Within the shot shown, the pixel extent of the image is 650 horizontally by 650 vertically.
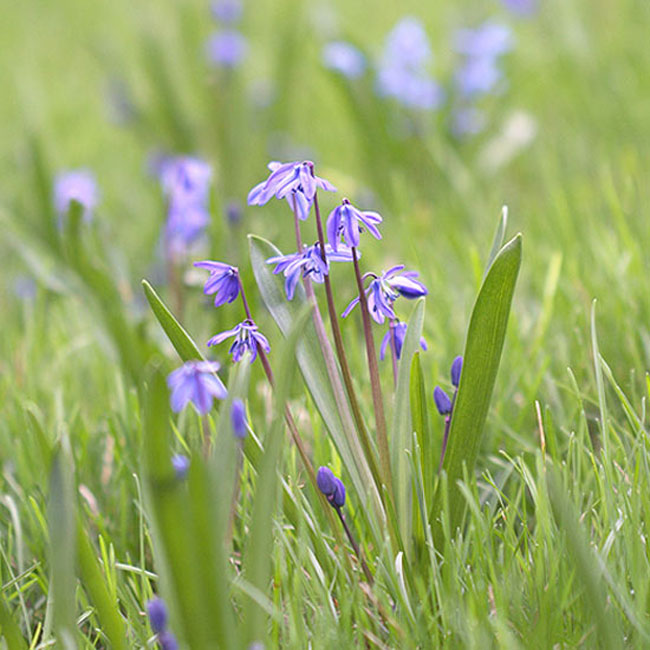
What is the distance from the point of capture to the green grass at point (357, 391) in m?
1.01

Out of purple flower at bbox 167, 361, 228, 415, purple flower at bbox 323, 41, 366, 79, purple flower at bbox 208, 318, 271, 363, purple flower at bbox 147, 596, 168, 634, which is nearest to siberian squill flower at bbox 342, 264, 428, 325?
purple flower at bbox 208, 318, 271, 363

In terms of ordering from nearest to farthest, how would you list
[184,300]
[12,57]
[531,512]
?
1. [531,512]
2. [184,300]
3. [12,57]

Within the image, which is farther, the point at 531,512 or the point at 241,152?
the point at 241,152

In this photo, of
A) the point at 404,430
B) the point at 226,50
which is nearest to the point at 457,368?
the point at 404,430

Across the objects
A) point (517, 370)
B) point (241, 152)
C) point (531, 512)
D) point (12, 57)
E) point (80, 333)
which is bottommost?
point (531, 512)

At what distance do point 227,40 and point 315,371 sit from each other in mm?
3264

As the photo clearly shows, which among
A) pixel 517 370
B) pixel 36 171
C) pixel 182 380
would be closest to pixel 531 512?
pixel 517 370

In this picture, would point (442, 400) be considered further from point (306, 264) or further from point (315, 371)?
point (306, 264)

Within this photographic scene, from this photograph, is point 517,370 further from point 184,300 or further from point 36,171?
point 36,171

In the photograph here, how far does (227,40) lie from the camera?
410 cm

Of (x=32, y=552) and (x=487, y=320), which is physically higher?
(x=487, y=320)

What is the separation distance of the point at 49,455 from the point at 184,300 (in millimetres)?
1458

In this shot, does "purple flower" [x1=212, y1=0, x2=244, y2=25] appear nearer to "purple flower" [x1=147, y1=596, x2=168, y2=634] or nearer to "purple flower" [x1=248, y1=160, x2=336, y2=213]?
"purple flower" [x1=248, y1=160, x2=336, y2=213]

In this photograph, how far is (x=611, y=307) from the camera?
6.20 ft
